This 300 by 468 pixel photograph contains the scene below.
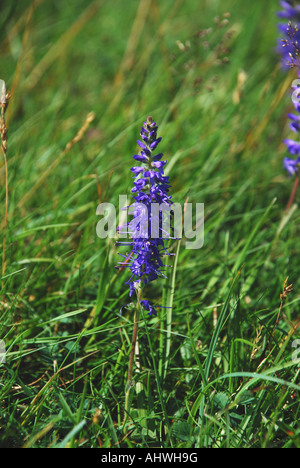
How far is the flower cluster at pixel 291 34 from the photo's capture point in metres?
2.24

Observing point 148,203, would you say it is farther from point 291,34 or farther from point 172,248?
point 291,34

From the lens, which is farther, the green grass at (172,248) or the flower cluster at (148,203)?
the green grass at (172,248)

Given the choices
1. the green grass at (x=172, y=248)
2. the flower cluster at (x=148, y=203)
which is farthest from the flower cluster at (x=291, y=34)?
the flower cluster at (x=148, y=203)

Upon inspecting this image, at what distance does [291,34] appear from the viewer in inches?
91.6

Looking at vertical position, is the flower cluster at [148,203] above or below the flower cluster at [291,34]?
below

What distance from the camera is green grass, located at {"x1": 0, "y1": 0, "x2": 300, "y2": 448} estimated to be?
2.20 meters

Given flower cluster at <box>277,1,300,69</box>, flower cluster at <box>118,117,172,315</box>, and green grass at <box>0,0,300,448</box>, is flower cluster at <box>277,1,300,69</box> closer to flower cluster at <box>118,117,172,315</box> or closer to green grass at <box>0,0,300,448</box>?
green grass at <box>0,0,300,448</box>

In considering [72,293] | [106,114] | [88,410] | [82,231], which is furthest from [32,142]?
[88,410]

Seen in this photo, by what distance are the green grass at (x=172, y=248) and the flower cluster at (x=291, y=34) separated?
615 mm

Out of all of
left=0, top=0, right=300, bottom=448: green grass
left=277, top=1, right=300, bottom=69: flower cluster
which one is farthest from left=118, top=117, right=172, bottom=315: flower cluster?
left=277, top=1, right=300, bottom=69: flower cluster

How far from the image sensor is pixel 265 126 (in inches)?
182

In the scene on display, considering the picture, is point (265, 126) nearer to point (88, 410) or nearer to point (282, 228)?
point (282, 228)

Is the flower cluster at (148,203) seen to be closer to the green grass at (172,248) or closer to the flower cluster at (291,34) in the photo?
the green grass at (172,248)

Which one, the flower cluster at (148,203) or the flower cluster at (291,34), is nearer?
the flower cluster at (148,203)
